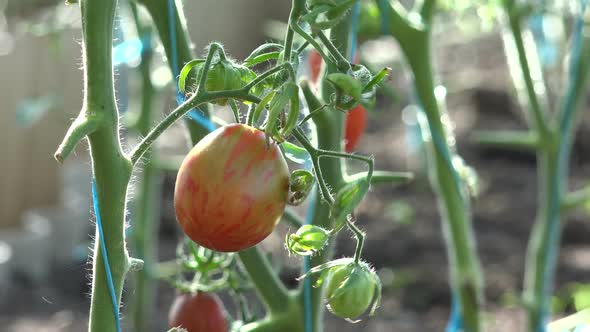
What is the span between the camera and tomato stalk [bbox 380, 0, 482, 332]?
1.01 meters

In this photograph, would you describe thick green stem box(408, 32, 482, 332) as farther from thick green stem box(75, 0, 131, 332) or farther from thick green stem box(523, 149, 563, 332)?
thick green stem box(75, 0, 131, 332)

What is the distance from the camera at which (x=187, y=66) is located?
1.85ft

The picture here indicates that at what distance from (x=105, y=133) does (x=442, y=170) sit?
0.59 meters

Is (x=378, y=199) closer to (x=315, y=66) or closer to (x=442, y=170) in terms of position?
(x=442, y=170)

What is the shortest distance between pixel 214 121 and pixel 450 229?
19.0 inches

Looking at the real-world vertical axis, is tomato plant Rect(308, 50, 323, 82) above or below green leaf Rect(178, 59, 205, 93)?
below

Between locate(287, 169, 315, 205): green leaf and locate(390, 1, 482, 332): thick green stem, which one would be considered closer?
locate(287, 169, 315, 205): green leaf

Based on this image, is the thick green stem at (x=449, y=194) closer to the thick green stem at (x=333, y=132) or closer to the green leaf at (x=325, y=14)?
the thick green stem at (x=333, y=132)

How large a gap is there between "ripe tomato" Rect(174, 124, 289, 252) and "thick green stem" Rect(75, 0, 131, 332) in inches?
2.2

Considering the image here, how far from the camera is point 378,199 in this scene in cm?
316

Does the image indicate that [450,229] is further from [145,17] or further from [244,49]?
[244,49]

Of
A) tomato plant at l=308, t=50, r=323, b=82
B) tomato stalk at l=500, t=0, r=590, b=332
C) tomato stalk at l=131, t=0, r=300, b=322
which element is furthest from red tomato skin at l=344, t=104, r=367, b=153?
tomato stalk at l=500, t=0, r=590, b=332

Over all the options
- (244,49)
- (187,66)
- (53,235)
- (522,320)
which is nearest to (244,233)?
(187,66)

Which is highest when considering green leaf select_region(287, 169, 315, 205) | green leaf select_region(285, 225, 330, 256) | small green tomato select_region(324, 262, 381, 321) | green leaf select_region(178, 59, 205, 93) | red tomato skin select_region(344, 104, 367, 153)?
green leaf select_region(178, 59, 205, 93)
